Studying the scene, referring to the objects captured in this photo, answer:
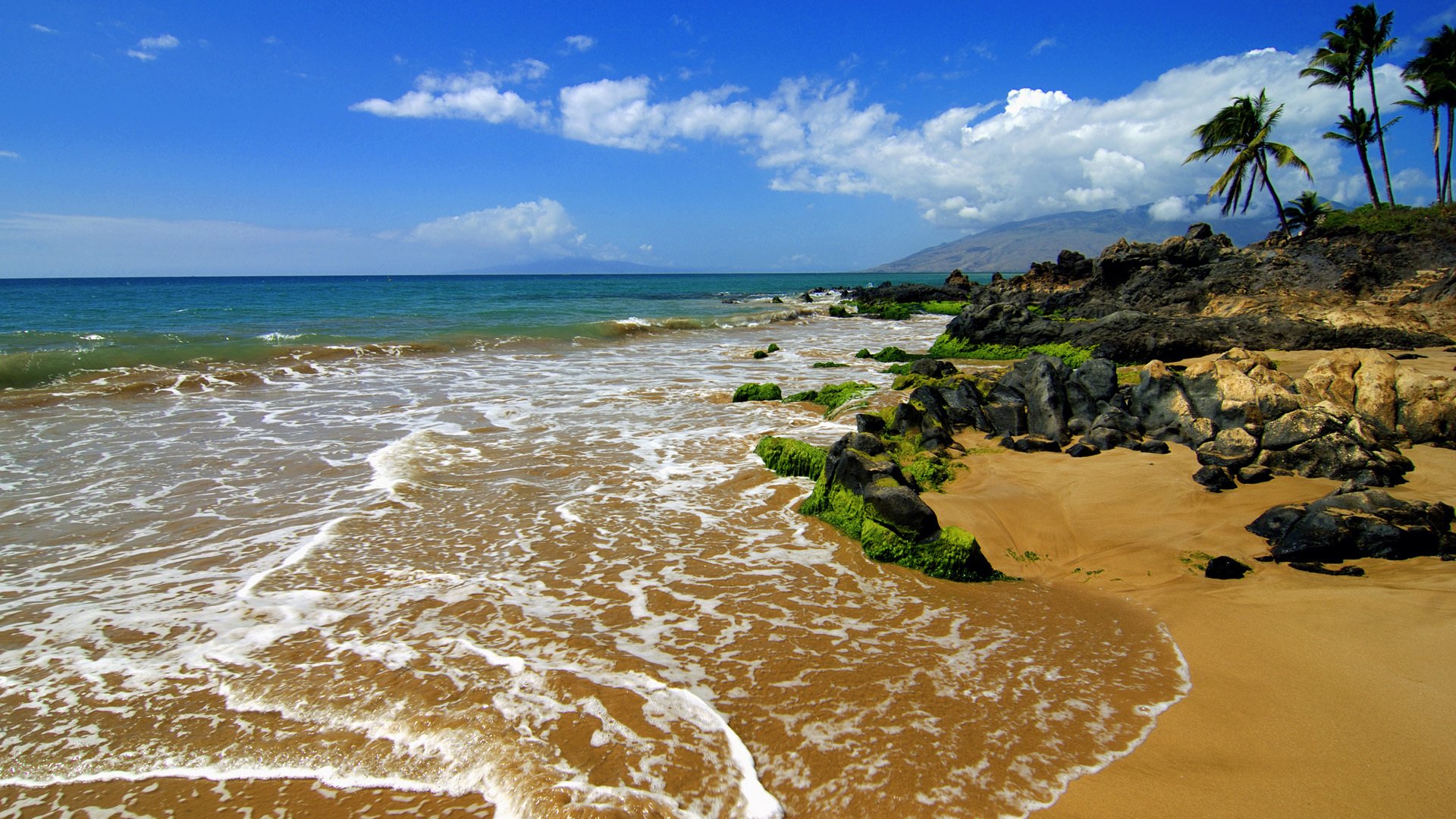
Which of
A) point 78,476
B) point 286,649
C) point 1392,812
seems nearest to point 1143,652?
point 1392,812

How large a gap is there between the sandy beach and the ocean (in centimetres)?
27

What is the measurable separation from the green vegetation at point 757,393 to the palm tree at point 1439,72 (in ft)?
128

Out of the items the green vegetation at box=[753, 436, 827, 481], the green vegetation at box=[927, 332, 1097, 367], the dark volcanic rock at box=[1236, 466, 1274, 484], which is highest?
the green vegetation at box=[927, 332, 1097, 367]

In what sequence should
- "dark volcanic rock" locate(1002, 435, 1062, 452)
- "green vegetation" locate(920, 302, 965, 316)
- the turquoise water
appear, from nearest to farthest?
"dark volcanic rock" locate(1002, 435, 1062, 452) < the turquoise water < "green vegetation" locate(920, 302, 965, 316)

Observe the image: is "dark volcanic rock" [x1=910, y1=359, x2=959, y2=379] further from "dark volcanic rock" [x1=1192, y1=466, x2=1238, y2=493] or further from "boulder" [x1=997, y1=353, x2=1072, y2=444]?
"dark volcanic rock" [x1=1192, y1=466, x2=1238, y2=493]

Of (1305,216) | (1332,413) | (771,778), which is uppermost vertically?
(1305,216)

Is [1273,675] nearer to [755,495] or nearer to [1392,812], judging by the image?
[1392,812]

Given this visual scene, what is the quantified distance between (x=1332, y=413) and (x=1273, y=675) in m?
4.74

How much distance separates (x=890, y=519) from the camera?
19.4ft

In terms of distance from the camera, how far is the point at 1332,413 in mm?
7113

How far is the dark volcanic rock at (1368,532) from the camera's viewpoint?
16.9 feet

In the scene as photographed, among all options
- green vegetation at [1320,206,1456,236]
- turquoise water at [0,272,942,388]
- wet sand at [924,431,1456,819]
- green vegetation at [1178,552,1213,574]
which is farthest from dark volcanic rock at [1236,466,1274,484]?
turquoise water at [0,272,942,388]

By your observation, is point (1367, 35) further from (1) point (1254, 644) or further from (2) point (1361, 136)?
(1) point (1254, 644)

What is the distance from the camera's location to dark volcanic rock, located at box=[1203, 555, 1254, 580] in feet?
17.1
